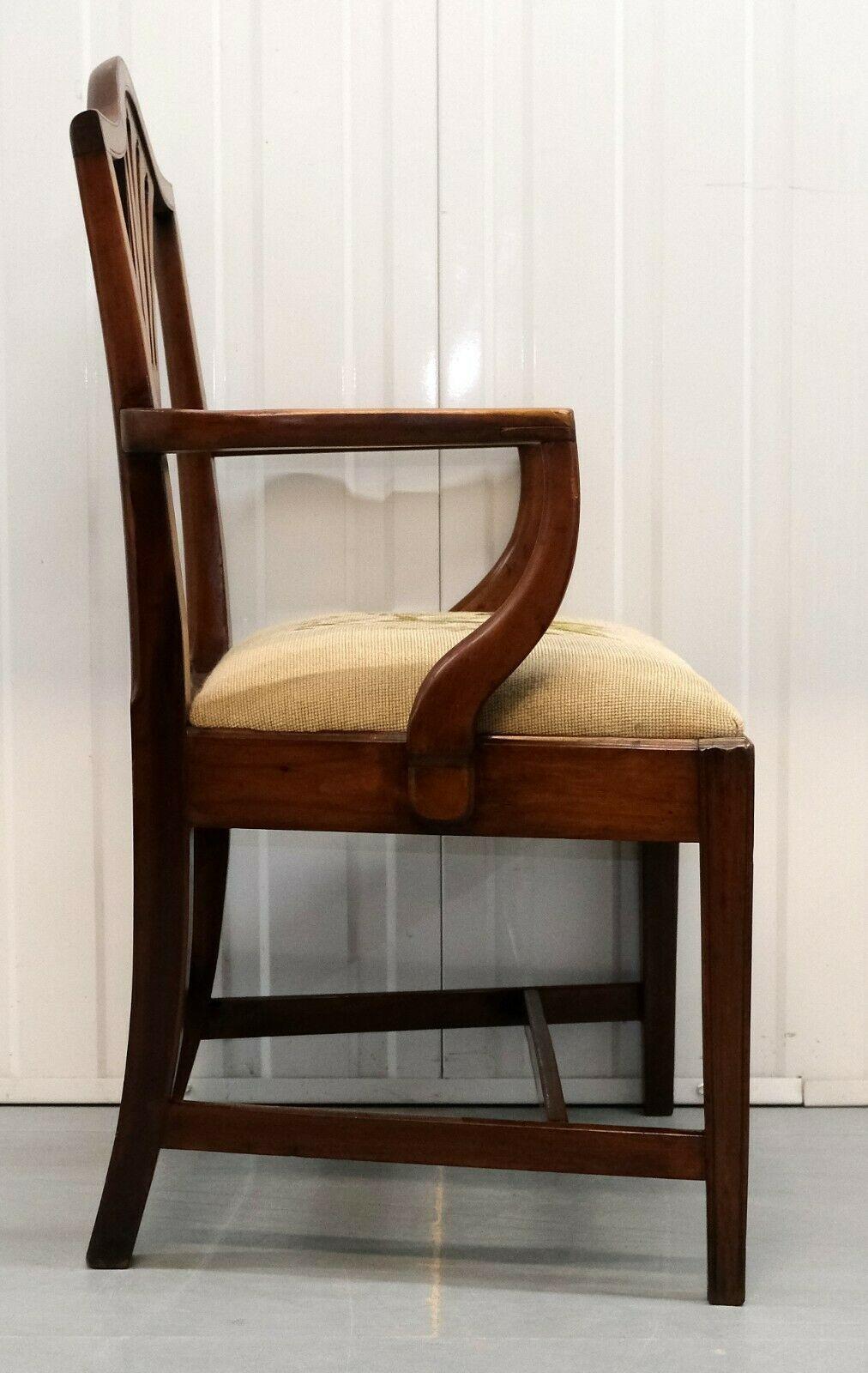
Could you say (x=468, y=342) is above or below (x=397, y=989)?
above

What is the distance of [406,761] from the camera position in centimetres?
92

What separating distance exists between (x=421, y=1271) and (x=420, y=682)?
0.51 meters

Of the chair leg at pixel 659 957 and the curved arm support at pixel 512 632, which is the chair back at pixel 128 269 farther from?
the chair leg at pixel 659 957

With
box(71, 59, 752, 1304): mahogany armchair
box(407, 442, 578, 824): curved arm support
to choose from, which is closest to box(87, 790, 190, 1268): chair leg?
box(71, 59, 752, 1304): mahogany armchair

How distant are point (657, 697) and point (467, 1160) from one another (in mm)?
404

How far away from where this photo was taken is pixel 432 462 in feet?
4.45

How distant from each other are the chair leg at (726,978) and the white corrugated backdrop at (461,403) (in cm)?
45

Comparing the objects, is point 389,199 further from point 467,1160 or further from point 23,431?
point 467,1160

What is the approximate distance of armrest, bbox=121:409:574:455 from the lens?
864mm

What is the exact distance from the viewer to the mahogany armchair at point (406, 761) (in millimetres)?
879

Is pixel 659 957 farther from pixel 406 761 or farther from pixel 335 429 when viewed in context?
pixel 335 429

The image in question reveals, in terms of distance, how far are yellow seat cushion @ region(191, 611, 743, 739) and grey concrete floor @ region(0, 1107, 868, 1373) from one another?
470 mm

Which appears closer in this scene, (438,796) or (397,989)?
(438,796)

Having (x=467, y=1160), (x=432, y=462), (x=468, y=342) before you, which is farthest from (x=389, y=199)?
(x=467, y=1160)
